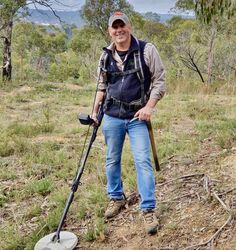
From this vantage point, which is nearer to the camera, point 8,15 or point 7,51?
point 8,15

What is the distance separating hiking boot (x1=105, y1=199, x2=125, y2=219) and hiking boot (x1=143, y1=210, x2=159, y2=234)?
16.3 inches

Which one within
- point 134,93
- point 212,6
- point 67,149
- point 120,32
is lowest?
point 67,149

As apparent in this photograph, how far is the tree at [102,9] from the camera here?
86.2 ft

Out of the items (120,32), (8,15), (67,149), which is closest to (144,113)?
(120,32)

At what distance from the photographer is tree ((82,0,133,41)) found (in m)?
26.3

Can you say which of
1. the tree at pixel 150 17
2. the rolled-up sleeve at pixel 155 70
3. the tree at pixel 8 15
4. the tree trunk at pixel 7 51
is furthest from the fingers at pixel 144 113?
the tree at pixel 150 17

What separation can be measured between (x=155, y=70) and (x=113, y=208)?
1.29m

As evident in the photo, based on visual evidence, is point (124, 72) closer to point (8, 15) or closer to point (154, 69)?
point (154, 69)

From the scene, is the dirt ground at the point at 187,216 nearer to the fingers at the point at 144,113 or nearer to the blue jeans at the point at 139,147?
the blue jeans at the point at 139,147

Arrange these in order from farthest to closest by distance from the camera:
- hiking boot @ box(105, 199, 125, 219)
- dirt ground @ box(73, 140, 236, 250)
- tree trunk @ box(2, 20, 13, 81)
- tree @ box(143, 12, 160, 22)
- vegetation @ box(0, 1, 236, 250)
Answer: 1. tree @ box(143, 12, 160, 22)
2. tree trunk @ box(2, 20, 13, 81)
3. vegetation @ box(0, 1, 236, 250)
4. hiking boot @ box(105, 199, 125, 219)
5. dirt ground @ box(73, 140, 236, 250)

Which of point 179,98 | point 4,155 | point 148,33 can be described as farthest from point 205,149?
point 148,33

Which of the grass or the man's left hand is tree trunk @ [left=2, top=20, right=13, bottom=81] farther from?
the man's left hand

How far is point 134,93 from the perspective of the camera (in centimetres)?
362

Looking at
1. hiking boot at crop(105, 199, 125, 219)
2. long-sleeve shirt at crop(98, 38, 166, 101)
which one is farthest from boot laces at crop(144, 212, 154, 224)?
long-sleeve shirt at crop(98, 38, 166, 101)
